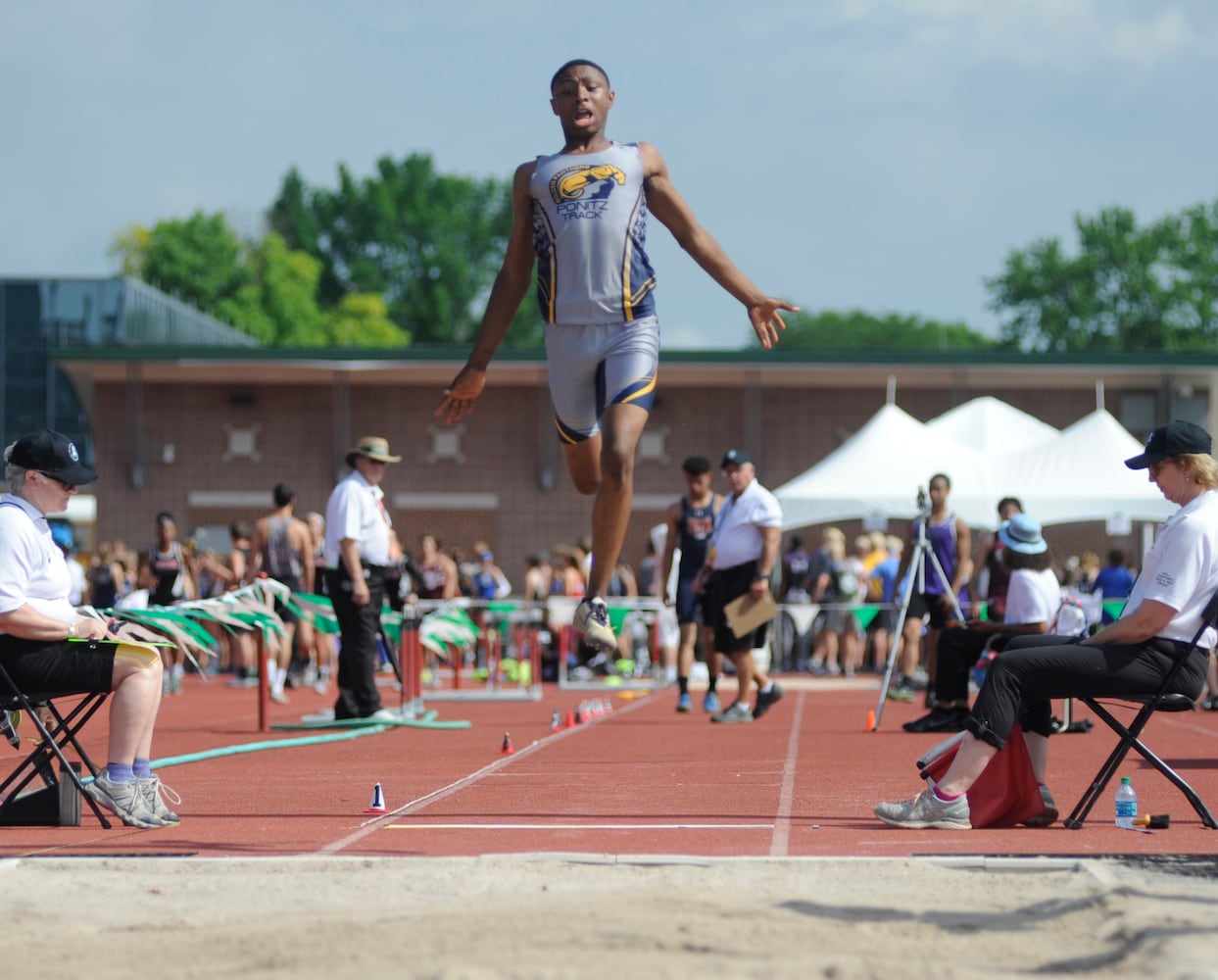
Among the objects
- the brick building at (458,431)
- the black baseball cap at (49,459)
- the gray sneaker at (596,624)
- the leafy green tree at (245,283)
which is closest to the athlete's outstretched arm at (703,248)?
the gray sneaker at (596,624)

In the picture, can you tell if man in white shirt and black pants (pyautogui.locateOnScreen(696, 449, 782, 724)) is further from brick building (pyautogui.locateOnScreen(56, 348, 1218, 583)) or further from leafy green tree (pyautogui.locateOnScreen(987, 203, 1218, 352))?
leafy green tree (pyautogui.locateOnScreen(987, 203, 1218, 352))

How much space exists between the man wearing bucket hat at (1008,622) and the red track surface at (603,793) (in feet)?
1.32

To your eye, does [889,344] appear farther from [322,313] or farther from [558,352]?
[558,352]

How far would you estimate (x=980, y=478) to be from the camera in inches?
867

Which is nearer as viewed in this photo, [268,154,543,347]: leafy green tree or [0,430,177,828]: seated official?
[0,430,177,828]: seated official

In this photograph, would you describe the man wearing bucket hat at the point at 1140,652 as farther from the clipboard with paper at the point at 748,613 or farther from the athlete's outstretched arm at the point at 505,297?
the clipboard with paper at the point at 748,613

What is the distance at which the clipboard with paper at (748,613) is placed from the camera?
12.8 m

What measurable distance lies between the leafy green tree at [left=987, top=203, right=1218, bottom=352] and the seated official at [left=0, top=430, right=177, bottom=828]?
7574 cm

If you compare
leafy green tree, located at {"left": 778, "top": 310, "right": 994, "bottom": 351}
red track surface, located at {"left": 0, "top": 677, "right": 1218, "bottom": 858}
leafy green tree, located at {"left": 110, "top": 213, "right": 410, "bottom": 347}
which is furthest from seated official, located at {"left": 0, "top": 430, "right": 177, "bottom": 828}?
leafy green tree, located at {"left": 778, "top": 310, "right": 994, "bottom": 351}

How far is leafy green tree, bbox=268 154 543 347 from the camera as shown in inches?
3248

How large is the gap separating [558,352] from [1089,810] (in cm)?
294

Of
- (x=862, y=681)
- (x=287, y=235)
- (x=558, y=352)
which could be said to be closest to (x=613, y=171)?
(x=558, y=352)

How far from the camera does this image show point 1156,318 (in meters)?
79.6

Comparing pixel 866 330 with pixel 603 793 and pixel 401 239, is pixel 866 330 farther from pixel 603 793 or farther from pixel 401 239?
pixel 603 793
